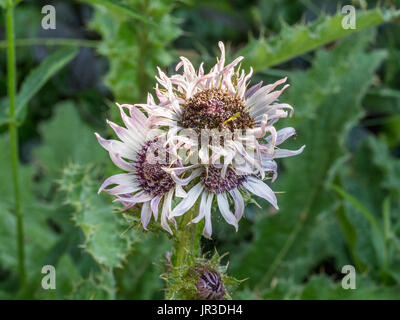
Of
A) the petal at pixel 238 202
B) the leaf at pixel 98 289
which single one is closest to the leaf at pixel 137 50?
the leaf at pixel 98 289

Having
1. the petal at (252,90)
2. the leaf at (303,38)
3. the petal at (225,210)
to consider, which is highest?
the leaf at (303,38)

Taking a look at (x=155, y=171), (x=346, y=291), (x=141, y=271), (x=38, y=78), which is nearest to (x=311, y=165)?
(x=346, y=291)

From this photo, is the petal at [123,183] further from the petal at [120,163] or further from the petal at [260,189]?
the petal at [260,189]

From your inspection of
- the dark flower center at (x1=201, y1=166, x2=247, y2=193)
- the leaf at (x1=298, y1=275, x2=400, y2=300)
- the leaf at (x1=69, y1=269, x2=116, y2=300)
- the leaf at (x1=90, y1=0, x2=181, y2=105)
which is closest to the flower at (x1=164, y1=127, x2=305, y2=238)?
the dark flower center at (x1=201, y1=166, x2=247, y2=193)

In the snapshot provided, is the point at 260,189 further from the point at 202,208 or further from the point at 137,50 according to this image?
the point at 137,50

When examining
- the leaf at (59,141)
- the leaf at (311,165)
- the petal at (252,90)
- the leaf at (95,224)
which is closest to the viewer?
the petal at (252,90)

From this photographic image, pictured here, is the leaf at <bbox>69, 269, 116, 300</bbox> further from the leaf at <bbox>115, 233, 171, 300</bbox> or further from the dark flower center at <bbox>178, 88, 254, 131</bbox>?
the dark flower center at <bbox>178, 88, 254, 131</bbox>
